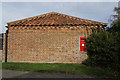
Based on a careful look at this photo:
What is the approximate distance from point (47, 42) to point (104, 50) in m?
4.96

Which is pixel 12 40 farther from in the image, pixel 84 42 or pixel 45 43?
pixel 84 42

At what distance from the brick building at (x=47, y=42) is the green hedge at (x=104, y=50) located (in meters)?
1.03

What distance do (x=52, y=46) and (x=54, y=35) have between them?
1060mm

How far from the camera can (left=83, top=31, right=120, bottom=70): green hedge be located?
6.98 m

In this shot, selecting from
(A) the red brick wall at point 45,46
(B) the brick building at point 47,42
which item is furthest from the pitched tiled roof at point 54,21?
(A) the red brick wall at point 45,46

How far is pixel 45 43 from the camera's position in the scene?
954cm

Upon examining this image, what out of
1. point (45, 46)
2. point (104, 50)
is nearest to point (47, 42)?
point (45, 46)

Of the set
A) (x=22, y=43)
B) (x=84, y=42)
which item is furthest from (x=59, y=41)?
(x=22, y=43)

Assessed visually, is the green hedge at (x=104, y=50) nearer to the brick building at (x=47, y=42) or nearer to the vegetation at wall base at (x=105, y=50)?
the vegetation at wall base at (x=105, y=50)

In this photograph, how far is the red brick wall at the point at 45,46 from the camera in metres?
9.41

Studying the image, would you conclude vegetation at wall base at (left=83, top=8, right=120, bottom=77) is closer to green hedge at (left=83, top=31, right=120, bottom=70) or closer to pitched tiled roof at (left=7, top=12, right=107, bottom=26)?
green hedge at (left=83, top=31, right=120, bottom=70)

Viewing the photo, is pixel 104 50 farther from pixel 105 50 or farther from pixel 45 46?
pixel 45 46

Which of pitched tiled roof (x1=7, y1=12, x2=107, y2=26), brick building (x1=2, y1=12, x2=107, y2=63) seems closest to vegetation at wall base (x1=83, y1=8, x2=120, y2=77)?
brick building (x1=2, y1=12, x2=107, y2=63)

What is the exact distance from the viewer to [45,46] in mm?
9523
